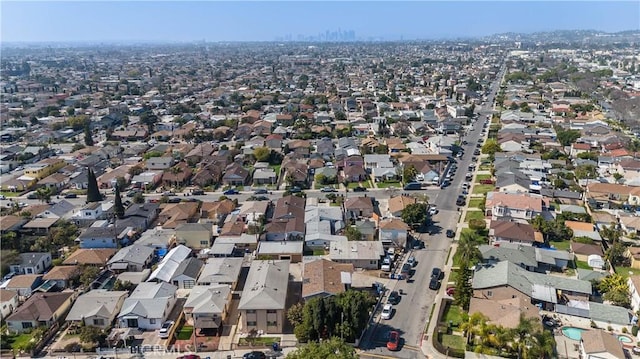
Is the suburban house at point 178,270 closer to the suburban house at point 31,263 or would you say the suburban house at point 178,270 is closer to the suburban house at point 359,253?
the suburban house at point 31,263

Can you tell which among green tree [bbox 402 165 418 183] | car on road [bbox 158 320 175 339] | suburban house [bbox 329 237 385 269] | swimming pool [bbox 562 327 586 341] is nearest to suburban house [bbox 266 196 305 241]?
suburban house [bbox 329 237 385 269]

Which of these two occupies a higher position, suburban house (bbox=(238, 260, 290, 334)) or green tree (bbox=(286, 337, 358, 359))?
green tree (bbox=(286, 337, 358, 359))

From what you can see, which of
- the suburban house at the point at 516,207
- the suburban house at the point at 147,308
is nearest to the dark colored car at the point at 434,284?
the suburban house at the point at 516,207

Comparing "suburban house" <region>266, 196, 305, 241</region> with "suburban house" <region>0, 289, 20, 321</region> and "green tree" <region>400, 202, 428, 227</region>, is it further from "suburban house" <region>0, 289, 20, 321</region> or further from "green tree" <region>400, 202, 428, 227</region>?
"suburban house" <region>0, 289, 20, 321</region>

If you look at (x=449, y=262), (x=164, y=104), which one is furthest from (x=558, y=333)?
(x=164, y=104)

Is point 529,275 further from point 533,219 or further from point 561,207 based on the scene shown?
point 561,207

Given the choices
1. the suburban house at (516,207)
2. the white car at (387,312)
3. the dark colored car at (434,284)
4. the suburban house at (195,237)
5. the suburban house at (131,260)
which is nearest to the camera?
the white car at (387,312)
